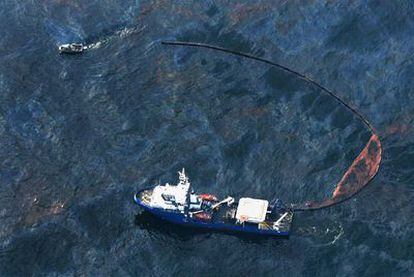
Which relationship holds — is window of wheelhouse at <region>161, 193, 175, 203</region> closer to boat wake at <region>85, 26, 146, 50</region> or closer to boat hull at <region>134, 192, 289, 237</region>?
boat hull at <region>134, 192, 289, 237</region>

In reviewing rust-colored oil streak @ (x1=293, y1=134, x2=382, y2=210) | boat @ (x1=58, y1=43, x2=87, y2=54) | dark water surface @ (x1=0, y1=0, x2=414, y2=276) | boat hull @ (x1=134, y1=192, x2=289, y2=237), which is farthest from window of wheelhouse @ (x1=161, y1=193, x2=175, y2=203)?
boat @ (x1=58, y1=43, x2=87, y2=54)

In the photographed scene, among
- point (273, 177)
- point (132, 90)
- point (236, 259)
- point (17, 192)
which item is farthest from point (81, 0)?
point (236, 259)

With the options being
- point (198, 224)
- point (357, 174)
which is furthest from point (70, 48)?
point (357, 174)

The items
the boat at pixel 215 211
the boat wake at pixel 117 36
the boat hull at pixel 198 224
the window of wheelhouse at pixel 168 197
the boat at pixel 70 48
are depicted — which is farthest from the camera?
the boat wake at pixel 117 36

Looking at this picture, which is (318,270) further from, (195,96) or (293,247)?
(195,96)

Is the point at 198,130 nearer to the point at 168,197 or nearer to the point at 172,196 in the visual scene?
the point at 172,196

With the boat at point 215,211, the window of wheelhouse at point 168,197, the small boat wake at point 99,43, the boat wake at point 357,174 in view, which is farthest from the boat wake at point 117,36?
the boat wake at point 357,174

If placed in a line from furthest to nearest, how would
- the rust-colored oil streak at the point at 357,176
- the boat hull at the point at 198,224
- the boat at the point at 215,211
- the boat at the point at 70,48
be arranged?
the boat at the point at 70,48, the rust-colored oil streak at the point at 357,176, the boat hull at the point at 198,224, the boat at the point at 215,211

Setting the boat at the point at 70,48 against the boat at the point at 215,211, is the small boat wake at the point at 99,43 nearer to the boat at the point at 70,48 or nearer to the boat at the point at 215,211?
the boat at the point at 70,48
